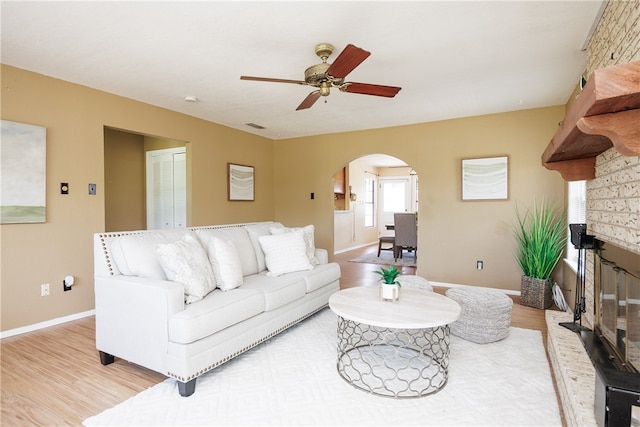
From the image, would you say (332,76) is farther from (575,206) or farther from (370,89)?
(575,206)

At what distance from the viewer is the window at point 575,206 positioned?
3.50 metres

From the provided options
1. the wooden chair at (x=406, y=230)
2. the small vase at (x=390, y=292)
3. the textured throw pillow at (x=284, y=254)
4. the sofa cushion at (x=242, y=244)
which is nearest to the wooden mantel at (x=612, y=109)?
the small vase at (x=390, y=292)

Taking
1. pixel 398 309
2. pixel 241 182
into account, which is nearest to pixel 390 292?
pixel 398 309

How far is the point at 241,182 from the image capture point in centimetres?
562

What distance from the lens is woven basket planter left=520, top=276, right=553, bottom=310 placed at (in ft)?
12.2

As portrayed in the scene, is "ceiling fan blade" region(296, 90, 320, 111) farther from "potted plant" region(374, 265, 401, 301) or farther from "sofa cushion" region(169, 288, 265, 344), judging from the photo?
"sofa cushion" region(169, 288, 265, 344)

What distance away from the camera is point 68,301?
3.42 m

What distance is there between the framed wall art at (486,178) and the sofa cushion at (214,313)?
3478 mm

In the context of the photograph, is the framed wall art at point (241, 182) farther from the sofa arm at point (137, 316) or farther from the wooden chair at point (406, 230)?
the sofa arm at point (137, 316)

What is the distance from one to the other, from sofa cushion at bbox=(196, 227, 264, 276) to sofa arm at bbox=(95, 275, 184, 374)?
0.92 meters

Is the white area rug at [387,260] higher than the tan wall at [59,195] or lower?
lower

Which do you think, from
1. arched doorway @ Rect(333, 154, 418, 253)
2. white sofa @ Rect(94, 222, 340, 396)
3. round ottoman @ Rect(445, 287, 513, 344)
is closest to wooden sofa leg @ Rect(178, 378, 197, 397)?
white sofa @ Rect(94, 222, 340, 396)

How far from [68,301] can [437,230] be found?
4.67m

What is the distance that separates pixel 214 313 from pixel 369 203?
821 centimetres
